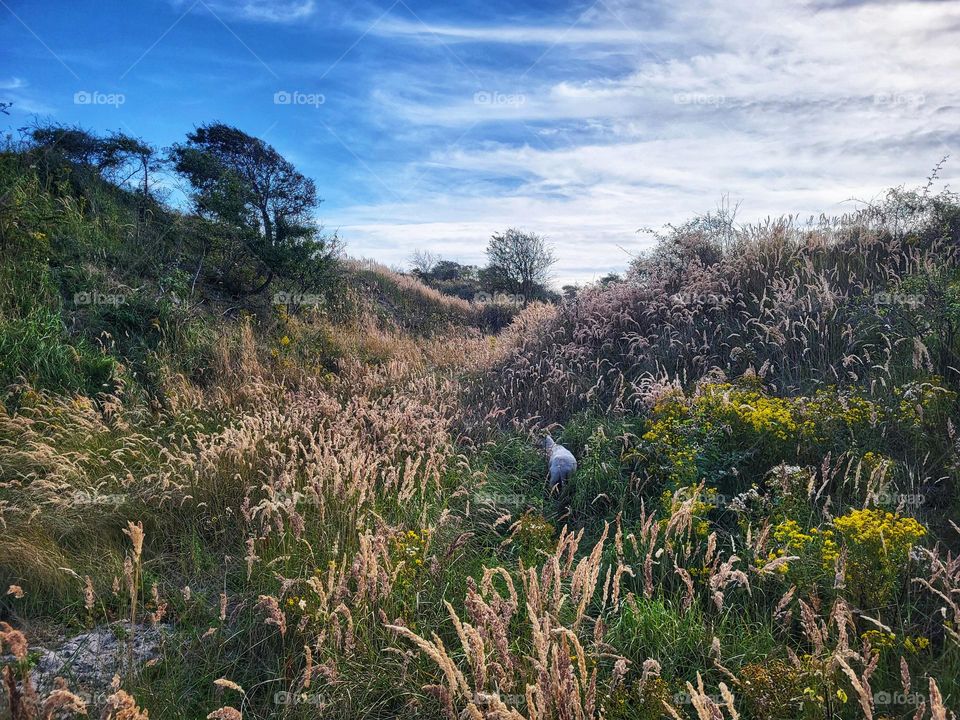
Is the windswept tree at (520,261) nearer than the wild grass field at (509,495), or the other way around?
the wild grass field at (509,495)

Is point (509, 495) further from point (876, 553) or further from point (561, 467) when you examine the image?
point (876, 553)

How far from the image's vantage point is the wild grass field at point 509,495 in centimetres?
252

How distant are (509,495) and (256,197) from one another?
443 inches

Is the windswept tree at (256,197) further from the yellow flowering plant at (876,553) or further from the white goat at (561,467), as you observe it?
the yellow flowering plant at (876,553)

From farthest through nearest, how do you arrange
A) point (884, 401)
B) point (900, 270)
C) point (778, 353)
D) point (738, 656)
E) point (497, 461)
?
point (900, 270)
point (778, 353)
point (497, 461)
point (884, 401)
point (738, 656)

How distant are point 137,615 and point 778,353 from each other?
702cm

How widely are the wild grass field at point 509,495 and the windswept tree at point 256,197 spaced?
2251 millimetres

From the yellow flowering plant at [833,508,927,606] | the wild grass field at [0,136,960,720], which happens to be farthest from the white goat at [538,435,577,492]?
the yellow flowering plant at [833,508,927,606]

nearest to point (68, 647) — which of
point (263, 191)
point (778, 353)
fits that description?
point (778, 353)

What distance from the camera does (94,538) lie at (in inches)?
169

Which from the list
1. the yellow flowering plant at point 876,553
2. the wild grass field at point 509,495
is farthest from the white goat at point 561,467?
the yellow flowering plant at point 876,553

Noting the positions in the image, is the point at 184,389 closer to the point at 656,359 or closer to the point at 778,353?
the point at 656,359

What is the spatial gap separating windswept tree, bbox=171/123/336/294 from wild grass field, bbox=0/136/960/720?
Result: 2251mm

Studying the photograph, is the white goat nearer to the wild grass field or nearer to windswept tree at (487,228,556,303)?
the wild grass field
